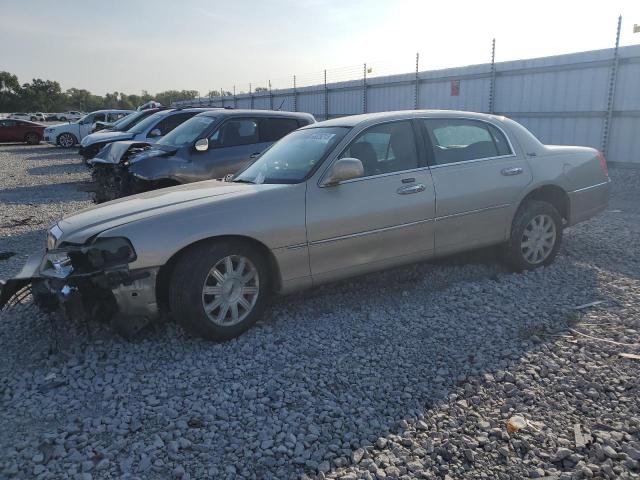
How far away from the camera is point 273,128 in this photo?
838 centimetres

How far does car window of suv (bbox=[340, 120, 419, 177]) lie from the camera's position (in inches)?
181

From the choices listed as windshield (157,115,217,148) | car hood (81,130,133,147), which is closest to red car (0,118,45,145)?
car hood (81,130,133,147)

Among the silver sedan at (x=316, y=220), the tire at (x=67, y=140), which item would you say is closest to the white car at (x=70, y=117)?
the tire at (x=67, y=140)

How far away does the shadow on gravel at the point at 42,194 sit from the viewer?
430 inches

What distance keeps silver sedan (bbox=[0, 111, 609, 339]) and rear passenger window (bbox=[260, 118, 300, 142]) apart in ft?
10.8

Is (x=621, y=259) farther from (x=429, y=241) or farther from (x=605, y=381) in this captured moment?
(x=605, y=381)

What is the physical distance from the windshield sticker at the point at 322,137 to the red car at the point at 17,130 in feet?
92.3

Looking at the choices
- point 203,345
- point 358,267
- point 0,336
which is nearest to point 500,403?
point 358,267

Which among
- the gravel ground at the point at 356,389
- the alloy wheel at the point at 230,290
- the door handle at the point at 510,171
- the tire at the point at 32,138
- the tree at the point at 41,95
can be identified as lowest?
the gravel ground at the point at 356,389

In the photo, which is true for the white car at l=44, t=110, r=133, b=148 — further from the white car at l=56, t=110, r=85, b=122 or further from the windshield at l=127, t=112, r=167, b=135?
the white car at l=56, t=110, r=85, b=122

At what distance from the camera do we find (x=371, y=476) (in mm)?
2533

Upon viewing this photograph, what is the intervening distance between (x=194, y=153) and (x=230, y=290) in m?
4.36

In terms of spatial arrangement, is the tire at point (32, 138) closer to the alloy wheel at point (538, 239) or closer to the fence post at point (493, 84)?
the fence post at point (493, 84)

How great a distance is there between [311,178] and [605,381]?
98.8 inches
